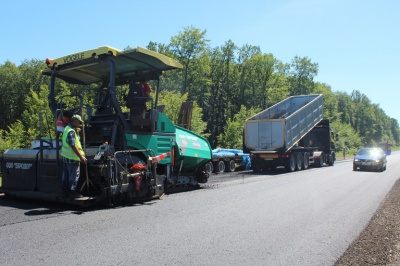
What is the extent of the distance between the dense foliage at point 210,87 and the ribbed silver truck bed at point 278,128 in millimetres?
8841

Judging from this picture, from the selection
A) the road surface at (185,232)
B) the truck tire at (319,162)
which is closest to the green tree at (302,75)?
the truck tire at (319,162)

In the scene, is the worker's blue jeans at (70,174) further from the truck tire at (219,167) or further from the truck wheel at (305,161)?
the truck wheel at (305,161)

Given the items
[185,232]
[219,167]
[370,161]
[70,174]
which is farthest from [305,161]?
[185,232]

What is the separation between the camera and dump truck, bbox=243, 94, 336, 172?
65.4 ft

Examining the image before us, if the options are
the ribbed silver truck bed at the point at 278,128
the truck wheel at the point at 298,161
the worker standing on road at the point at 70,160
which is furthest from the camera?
the truck wheel at the point at 298,161

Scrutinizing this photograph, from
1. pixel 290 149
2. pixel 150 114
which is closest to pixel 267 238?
pixel 150 114

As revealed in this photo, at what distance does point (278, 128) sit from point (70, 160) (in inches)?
562

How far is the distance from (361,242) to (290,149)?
1489 cm

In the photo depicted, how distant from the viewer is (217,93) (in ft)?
168

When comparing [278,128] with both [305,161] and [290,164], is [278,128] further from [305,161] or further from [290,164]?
[305,161]

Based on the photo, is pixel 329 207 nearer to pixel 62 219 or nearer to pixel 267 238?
pixel 267 238

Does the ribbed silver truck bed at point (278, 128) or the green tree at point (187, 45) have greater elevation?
the green tree at point (187, 45)

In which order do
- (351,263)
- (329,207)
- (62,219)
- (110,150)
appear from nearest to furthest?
(351,263), (62,219), (110,150), (329,207)

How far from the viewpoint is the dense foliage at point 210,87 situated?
35062 millimetres
